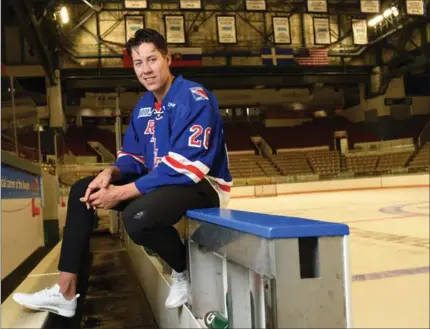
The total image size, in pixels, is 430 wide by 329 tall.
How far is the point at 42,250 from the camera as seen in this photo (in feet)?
9.53

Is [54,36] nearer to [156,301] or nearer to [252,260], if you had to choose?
[156,301]

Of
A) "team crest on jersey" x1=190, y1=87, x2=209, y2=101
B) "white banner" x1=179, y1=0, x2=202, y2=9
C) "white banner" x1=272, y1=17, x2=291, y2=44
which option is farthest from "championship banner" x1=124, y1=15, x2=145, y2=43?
"team crest on jersey" x1=190, y1=87, x2=209, y2=101

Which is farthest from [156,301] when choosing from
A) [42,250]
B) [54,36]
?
[54,36]

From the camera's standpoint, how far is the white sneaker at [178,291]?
121 cm

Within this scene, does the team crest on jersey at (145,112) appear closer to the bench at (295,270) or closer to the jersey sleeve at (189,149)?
the jersey sleeve at (189,149)

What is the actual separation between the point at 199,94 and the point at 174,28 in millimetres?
6066

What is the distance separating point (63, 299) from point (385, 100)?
0.97 meters

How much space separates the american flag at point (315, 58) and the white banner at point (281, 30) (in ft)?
9.36

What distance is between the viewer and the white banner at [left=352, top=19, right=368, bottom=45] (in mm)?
7721

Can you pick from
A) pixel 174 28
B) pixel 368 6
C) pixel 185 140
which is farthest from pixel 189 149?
pixel 368 6

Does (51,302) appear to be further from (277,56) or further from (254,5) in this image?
(277,56)

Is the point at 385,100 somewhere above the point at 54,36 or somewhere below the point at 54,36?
below

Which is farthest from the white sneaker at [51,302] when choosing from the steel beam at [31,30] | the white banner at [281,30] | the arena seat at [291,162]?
the arena seat at [291,162]

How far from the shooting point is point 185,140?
1.08 meters
